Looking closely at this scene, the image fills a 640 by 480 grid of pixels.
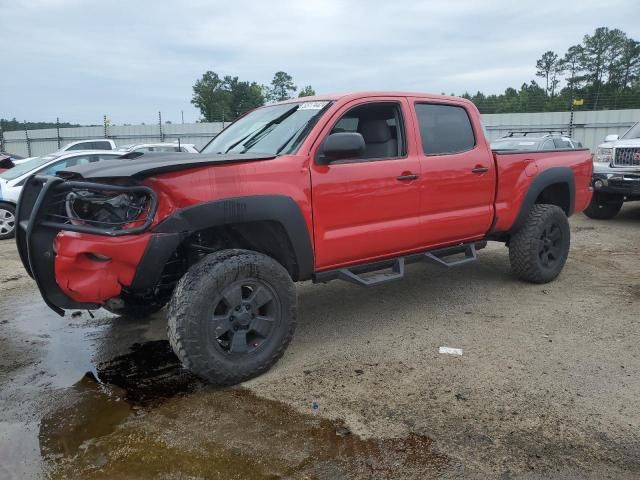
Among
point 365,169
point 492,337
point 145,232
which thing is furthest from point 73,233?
point 492,337

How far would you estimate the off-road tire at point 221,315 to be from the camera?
3281mm

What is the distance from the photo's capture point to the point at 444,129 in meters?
4.79

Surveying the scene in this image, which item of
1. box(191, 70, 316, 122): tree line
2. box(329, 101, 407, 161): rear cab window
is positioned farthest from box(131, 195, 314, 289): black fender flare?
box(191, 70, 316, 122): tree line

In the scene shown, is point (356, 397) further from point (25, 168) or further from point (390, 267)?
point (25, 168)

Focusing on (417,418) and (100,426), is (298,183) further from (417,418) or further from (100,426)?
(100,426)

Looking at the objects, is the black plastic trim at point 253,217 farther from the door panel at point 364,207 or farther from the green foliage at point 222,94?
the green foliage at point 222,94

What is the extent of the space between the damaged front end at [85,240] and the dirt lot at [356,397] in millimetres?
736

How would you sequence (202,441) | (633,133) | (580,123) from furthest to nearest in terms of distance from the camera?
(580,123), (633,133), (202,441)

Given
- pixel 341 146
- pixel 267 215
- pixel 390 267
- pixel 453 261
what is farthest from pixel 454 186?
pixel 267 215

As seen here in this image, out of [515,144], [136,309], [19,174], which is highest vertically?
[515,144]

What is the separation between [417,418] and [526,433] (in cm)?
59

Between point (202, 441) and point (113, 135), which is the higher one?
point (113, 135)

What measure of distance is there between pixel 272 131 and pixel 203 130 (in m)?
22.6

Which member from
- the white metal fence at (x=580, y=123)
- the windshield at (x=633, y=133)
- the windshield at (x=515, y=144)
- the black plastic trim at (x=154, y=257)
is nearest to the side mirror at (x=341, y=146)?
the black plastic trim at (x=154, y=257)
